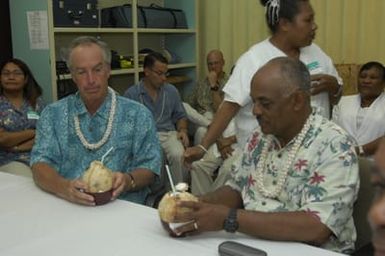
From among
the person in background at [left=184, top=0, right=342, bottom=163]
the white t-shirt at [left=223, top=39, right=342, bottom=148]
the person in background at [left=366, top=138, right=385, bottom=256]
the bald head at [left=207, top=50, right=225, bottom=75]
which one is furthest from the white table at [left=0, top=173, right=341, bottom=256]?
the bald head at [left=207, top=50, right=225, bottom=75]

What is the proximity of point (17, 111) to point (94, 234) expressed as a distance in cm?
218

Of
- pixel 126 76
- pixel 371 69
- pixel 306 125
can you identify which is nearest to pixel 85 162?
pixel 306 125

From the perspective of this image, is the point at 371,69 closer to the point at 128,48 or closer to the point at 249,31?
the point at 249,31

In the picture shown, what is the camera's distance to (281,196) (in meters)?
1.52

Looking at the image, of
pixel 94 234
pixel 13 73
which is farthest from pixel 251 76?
pixel 13 73

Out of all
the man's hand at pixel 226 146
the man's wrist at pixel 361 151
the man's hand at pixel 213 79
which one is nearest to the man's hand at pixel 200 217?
the man's wrist at pixel 361 151

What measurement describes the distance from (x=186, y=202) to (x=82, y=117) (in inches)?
35.4

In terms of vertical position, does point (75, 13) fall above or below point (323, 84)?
above

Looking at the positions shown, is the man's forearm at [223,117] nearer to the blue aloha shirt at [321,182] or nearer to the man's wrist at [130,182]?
the man's wrist at [130,182]

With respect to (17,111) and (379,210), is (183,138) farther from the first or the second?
(379,210)

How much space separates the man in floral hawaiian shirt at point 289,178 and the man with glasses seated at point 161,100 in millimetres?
2222

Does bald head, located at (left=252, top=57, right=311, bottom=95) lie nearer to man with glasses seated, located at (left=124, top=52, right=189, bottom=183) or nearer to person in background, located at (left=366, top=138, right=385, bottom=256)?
person in background, located at (left=366, top=138, right=385, bottom=256)

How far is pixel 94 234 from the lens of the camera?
4.52ft

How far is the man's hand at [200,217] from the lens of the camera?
131cm
